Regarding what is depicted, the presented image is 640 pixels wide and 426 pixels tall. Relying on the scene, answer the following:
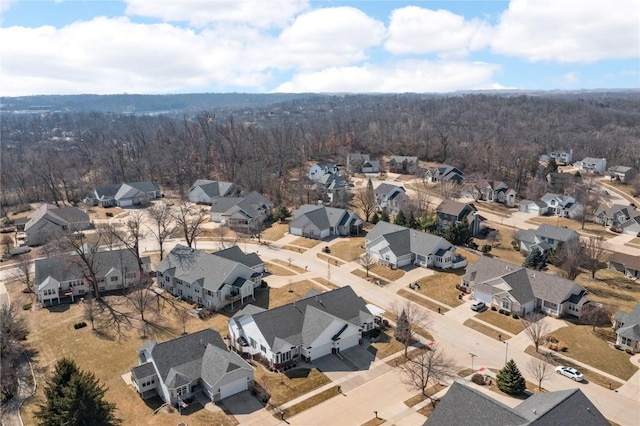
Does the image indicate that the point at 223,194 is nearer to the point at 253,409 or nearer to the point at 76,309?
the point at 76,309

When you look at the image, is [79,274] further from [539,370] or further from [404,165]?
[404,165]

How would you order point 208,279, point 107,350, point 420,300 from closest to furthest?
point 107,350 < point 208,279 < point 420,300

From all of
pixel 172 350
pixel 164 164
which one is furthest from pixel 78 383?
pixel 164 164

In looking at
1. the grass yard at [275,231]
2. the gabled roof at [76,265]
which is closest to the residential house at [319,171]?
the grass yard at [275,231]

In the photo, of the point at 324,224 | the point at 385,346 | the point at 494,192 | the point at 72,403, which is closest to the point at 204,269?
the point at 385,346

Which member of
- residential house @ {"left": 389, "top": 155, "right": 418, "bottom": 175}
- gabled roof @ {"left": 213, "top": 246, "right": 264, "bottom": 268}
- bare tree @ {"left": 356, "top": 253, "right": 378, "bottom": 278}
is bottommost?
bare tree @ {"left": 356, "top": 253, "right": 378, "bottom": 278}

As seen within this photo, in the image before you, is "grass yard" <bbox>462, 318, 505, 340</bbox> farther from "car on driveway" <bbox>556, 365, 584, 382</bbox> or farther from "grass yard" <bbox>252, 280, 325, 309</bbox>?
"grass yard" <bbox>252, 280, 325, 309</bbox>

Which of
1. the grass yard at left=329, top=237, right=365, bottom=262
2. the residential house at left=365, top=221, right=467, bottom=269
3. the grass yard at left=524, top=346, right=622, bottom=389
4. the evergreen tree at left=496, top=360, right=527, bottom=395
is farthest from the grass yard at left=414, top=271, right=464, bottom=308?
the evergreen tree at left=496, top=360, right=527, bottom=395

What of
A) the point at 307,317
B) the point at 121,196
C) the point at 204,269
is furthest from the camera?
the point at 121,196
